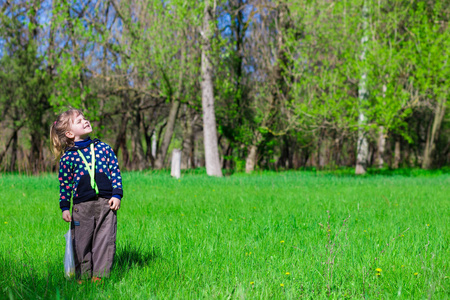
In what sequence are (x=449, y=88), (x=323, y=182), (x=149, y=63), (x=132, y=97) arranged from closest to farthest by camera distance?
(x=323, y=182)
(x=449, y=88)
(x=149, y=63)
(x=132, y=97)

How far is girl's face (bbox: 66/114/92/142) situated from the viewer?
10.2 ft

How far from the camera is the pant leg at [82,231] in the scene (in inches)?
119

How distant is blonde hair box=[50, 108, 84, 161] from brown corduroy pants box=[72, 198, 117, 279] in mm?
510

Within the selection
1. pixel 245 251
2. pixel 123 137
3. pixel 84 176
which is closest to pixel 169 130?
pixel 123 137

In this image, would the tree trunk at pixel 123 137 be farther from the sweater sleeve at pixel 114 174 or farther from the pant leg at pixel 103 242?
the pant leg at pixel 103 242

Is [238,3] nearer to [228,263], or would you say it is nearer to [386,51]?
[386,51]

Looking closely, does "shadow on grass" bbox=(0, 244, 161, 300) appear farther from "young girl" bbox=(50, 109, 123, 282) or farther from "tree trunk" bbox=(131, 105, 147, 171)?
"tree trunk" bbox=(131, 105, 147, 171)

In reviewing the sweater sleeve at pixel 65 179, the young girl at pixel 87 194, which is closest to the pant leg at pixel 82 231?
the young girl at pixel 87 194

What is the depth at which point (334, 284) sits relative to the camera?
3.10m

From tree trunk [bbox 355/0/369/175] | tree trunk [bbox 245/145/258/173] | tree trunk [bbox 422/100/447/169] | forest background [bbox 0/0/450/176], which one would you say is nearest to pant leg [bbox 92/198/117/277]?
forest background [bbox 0/0/450/176]

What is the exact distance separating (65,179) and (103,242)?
0.60m

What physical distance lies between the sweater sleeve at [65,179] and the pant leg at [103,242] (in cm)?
30

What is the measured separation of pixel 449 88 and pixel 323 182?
695 centimetres

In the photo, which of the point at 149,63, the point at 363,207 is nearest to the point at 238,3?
the point at 149,63
